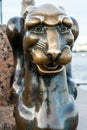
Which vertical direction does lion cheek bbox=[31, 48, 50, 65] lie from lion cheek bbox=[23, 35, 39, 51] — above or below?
below

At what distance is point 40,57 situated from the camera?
879 mm

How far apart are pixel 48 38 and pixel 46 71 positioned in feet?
0.27

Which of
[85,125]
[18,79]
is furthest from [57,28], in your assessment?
[85,125]

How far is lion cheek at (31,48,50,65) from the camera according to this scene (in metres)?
0.87

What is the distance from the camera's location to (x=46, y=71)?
918 millimetres

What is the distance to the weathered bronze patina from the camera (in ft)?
2.92

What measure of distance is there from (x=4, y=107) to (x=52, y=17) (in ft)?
2.05

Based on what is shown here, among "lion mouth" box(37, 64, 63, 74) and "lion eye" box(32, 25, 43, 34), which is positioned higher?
"lion eye" box(32, 25, 43, 34)

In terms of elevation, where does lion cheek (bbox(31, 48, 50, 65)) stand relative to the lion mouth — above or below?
above

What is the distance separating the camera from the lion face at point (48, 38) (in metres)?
0.88

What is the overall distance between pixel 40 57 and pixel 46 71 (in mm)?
52

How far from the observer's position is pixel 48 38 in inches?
34.9

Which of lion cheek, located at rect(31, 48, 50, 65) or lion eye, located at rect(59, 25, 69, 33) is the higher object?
lion eye, located at rect(59, 25, 69, 33)

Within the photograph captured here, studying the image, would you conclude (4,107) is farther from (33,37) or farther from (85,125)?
(33,37)
